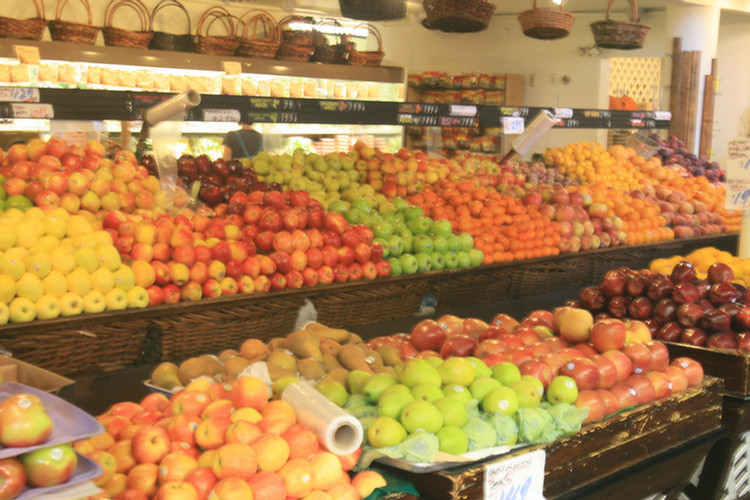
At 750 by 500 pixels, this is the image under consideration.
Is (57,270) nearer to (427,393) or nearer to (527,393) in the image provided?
(427,393)

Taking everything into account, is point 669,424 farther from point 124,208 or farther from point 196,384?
point 124,208

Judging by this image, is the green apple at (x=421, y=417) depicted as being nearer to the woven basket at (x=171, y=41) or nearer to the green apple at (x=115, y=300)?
the green apple at (x=115, y=300)

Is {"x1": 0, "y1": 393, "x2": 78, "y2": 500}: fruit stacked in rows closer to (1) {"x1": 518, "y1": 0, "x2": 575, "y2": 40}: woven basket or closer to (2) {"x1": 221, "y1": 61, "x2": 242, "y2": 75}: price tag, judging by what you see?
(1) {"x1": 518, "y1": 0, "x2": 575, "y2": 40}: woven basket

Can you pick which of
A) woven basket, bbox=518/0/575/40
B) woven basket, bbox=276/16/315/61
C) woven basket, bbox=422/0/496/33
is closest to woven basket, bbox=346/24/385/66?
woven basket, bbox=276/16/315/61

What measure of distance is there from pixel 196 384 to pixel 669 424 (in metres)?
1.53

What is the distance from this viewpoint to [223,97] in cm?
455

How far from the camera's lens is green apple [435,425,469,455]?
189 centimetres

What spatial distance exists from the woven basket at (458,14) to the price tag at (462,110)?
0.60 m

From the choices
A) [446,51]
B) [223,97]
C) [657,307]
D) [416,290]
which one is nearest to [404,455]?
[657,307]

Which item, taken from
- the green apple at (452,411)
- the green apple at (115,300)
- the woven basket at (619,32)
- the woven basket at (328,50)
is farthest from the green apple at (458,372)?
the woven basket at (328,50)

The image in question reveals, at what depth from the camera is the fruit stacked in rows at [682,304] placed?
10.4ft

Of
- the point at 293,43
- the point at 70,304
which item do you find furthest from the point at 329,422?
the point at 293,43

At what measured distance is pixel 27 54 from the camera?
259 inches

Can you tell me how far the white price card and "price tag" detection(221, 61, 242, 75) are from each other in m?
6.60
